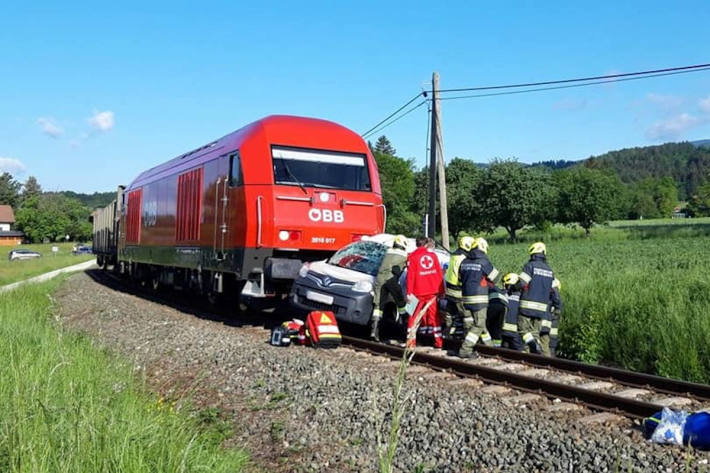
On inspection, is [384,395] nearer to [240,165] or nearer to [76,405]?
[76,405]

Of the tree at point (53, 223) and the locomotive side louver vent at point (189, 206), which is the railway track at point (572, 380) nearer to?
the locomotive side louver vent at point (189, 206)

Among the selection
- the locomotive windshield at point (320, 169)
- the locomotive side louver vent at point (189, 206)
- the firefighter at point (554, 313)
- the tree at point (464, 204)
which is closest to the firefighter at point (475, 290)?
the firefighter at point (554, 313)

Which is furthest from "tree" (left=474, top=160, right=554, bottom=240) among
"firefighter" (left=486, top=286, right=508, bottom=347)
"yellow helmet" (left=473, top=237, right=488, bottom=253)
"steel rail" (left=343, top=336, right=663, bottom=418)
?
"steel rail" (left=343, top=336, right=663, bottom=418)

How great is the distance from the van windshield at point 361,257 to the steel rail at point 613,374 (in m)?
2.38

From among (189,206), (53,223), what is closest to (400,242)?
(189,206)

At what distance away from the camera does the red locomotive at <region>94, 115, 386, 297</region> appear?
39.4ft

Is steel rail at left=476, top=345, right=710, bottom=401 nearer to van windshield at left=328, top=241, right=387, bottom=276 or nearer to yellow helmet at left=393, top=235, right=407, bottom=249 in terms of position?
yellow helmet at left=393, top=235, right=407, bottom=249

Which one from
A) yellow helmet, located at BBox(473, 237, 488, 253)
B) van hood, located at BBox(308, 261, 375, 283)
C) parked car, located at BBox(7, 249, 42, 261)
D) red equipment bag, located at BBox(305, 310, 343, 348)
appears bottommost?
parked car, located at BBox(7, 249, 42, 261)

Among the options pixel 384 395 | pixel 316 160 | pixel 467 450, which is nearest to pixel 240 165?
pixel 316 160

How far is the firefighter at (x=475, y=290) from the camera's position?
9359 mm

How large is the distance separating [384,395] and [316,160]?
21.7 ft

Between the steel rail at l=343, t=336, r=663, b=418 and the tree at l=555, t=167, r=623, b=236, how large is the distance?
67.0 meters

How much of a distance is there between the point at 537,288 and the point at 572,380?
5.79 feet

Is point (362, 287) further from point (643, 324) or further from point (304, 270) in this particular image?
point (643, 324)
